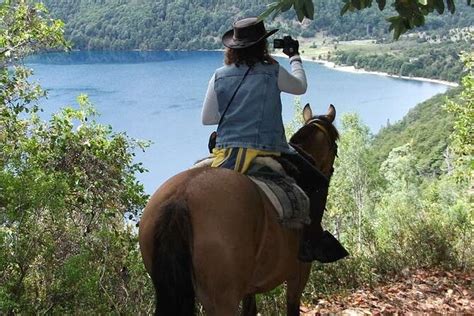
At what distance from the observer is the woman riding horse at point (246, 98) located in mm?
3117

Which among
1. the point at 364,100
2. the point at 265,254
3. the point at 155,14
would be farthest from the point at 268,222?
the point at 155,14

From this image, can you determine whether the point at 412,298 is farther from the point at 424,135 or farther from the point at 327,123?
the point at 424,135

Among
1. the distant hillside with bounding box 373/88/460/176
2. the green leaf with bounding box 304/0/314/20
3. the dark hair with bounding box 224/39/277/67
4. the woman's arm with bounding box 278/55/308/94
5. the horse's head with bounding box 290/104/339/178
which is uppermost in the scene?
the green leaf with bounding box 304/0/314/20

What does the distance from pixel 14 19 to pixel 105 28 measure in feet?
317

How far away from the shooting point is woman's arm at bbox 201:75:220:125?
320 cm

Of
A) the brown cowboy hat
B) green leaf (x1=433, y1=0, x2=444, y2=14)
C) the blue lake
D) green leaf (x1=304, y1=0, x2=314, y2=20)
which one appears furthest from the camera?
the blue lake

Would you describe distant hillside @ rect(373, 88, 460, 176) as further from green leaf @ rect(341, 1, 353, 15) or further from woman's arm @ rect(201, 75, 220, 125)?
green leaf @ rect(341, 1, 353, 15)

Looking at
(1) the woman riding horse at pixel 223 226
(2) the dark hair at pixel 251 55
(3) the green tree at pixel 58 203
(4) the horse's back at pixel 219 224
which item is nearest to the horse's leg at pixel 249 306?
(1) the woman riding horse at pixel 223 226

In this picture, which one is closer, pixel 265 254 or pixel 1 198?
pixel 265 254

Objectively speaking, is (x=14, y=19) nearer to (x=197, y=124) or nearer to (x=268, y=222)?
(x=268, y=222)

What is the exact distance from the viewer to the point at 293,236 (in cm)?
330

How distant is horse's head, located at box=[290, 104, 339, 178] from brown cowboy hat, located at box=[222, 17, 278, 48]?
102 cm

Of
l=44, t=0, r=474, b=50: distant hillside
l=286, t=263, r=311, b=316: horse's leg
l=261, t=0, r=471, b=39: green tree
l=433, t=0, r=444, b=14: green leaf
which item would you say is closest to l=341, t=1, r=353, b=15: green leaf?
l=261, t=0, r=471, b=39: green tree

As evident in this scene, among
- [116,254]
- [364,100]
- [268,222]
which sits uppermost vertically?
[268,222]
